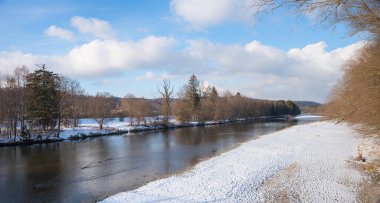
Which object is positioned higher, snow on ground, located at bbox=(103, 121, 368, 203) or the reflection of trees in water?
the reflection of trees in water

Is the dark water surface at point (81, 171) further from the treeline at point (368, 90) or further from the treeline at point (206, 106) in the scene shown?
the treeline at point (206, 106)

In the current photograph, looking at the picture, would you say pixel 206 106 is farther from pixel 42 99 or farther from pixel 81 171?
pixel 81 171

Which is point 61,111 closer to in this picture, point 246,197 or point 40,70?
point 40,70

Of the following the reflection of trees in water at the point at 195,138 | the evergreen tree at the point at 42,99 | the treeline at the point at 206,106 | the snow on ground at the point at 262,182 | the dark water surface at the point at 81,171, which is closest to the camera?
the snow on ground at the point at 262,182

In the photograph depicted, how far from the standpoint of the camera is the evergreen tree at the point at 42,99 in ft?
135

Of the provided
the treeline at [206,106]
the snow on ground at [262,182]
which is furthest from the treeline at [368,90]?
the treeline at [206,106]

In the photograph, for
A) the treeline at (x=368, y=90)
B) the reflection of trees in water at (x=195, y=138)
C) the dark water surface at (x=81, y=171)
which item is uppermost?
the treeline at (x=368, y=90)

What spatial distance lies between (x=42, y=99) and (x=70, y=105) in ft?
27.2

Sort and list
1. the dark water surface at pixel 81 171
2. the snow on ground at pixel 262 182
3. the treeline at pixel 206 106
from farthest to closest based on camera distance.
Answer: the treeline at pixel 206 106, the dark water surface at pixel 81 171, the snow on ground at pixel 262 182

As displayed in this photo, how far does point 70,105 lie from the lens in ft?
167

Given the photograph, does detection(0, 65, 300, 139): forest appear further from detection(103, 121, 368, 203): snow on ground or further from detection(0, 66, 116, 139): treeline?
detection(103, 121, 368, 203): snow on ground

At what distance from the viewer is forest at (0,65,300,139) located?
38125 millimetres

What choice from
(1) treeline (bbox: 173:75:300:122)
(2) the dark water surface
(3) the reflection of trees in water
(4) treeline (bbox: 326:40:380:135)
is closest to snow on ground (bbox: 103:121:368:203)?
(2) the dark water surface

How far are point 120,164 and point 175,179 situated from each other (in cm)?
729
